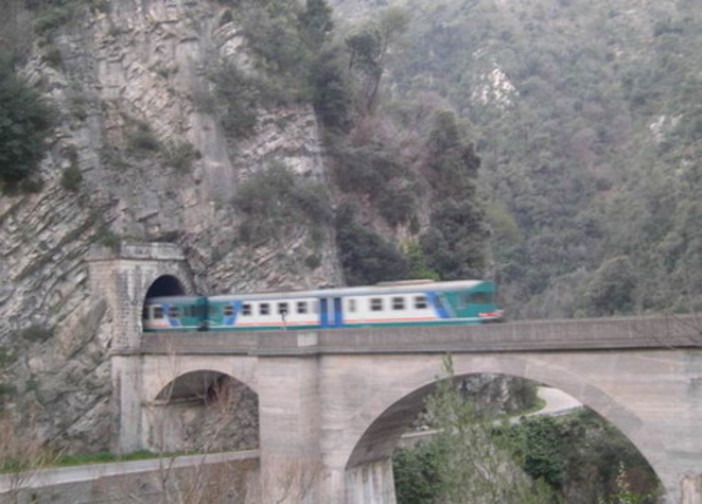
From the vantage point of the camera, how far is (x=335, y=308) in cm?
2808

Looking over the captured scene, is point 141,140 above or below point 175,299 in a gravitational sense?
above

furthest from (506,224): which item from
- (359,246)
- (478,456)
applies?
(478,456)

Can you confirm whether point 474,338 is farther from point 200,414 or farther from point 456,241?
point 456,241

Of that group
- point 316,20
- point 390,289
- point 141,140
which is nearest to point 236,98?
point 141,140

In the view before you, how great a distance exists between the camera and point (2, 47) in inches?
1293

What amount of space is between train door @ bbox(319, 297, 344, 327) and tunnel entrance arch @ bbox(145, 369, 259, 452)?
445 cm

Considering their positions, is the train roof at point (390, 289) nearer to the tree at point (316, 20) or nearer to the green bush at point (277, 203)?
the green bush at point (277, 203)

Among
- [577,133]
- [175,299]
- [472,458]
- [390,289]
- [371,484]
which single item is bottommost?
[371,484]

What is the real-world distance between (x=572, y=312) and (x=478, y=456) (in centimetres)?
4026

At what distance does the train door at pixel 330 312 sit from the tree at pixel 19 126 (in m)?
11.2

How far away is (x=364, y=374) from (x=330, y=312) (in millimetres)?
3841

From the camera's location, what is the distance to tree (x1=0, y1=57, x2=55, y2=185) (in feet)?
99.8

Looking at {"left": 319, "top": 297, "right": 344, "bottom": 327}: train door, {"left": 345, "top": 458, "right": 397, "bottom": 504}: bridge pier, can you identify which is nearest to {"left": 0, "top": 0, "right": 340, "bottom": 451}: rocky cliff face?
{"left": 319, "top": 297, "right": 344, "bottom": 327}: train door

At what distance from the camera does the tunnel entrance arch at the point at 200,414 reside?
102ft
